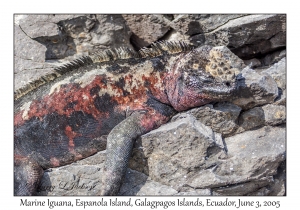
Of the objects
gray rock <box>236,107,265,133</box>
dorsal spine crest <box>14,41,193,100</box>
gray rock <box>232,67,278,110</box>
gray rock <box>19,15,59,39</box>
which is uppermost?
gray rock <box>19,15,59,39</box>

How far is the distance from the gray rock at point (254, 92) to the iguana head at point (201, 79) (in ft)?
0.71

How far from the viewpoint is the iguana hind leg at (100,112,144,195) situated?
4.27 meters

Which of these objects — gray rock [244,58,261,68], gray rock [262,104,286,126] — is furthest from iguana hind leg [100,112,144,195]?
gray rock [244,58,261,68]

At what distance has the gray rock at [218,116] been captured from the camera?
4.53 metres

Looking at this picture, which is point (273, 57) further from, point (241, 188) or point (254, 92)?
point (241, 188)

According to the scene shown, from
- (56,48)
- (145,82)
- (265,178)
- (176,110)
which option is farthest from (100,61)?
(265,178)

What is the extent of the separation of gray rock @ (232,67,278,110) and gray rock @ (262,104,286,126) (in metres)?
0.09

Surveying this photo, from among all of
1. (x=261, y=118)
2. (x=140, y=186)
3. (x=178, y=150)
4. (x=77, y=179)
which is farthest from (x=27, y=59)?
(x=261, y=118)

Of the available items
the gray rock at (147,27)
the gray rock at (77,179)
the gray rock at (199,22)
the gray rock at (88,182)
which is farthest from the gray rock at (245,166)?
the gray rock at (147,27)

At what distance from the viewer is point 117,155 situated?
4.30m

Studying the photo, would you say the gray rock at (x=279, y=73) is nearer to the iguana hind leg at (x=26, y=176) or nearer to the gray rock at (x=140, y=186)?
the gray rock at (x=140, y=186)

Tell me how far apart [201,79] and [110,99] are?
3.36 ft

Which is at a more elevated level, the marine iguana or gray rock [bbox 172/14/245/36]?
gray rock [bbox 172/14/245/36]

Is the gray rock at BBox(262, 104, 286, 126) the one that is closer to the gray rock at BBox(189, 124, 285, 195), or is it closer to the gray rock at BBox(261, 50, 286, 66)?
the gray rock at BBox(189, 124, 285, 195)
